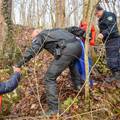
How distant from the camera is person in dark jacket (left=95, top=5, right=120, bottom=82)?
8.20 meters

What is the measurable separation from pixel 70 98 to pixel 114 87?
119 cm

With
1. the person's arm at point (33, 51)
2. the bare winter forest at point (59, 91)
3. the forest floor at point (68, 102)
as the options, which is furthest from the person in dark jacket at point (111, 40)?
the person's arm at point (33, 51)

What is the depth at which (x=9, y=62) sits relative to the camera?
32.7ft

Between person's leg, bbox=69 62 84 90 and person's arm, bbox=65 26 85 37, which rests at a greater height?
person's arm, bbox=65 26 85 37

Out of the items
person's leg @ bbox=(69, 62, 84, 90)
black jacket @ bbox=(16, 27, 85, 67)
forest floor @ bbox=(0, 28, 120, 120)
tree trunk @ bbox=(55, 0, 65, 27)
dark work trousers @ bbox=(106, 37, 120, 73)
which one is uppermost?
tree trunk @ bbox=(55, 0, 65, 27)

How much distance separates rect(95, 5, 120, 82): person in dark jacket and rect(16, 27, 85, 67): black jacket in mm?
1260

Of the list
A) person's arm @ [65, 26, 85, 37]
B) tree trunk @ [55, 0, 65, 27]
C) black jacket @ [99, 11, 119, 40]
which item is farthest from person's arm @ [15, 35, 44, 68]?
tree trunk @ [55, 0, 65, 27]

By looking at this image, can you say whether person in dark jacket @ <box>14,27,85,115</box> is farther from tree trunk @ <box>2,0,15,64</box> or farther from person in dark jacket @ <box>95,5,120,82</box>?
tree trunk @ <box>2,0,15,64</box>

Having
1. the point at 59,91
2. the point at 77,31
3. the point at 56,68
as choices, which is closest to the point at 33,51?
the point at 56,68

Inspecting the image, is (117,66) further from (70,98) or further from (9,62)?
(9,62)

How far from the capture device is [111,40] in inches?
329

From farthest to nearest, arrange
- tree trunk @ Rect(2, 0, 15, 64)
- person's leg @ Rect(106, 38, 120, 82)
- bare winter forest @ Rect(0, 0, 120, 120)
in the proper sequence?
1. tree trunk @ Rect(2, 0, 15, 64)
2. person's leg @ Rect(106, 38, 120, 82)
3. bare winter forest @ Rect(0, 0, 120, 120)

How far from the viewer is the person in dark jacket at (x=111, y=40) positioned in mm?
8203

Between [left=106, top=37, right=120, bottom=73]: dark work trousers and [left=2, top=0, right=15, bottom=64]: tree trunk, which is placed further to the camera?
[left=2, top=0, right=15, bottom=64]: tree trunk
